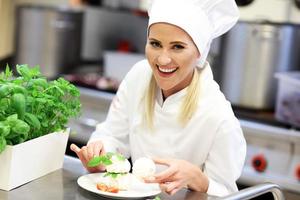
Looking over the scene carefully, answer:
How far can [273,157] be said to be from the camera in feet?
7.84

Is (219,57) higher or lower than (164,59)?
lower

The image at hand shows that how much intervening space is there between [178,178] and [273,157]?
3.81 ft

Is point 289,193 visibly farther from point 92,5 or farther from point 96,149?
point 92,5

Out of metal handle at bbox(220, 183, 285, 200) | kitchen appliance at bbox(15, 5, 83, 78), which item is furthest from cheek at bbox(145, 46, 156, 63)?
kitchen appliance at bbox(15, 5, 83, 78)

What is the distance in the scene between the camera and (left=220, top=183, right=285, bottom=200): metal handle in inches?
45.3

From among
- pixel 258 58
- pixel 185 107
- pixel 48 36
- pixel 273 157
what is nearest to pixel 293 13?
pixel 258 58

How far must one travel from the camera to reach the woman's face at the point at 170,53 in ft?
4.70

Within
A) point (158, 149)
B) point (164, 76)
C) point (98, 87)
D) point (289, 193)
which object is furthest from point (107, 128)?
point (98, 87)

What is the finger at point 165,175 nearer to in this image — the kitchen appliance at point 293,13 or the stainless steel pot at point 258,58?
the stainless steel pot at point 258,58

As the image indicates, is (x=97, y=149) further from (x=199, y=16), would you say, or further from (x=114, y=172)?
(x=199, y=16)

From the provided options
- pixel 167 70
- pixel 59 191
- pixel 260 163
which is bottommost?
pixel 260 163

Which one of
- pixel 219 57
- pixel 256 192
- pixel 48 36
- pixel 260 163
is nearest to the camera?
pixel 256 192

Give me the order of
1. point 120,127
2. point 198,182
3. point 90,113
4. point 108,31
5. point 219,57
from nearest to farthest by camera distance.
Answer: point 198,182
point 120,127
point 219,57
point 90,113
point 108,31

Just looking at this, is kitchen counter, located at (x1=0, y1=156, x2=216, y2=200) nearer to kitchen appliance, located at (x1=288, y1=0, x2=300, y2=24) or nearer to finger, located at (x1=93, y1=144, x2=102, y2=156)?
finger, located at (x1=93, y1=144, x2=102, y2=156)
